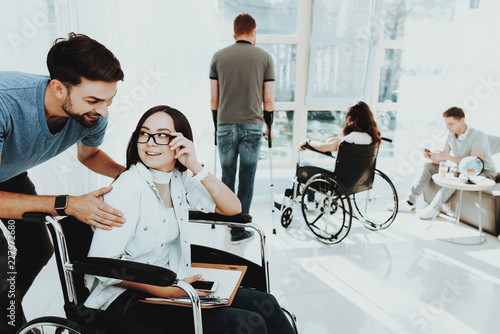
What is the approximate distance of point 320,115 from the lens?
13.4 feet

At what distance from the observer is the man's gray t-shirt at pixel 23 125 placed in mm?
1187

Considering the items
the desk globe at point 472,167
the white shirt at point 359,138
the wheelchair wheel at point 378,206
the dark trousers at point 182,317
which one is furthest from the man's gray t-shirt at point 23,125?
the desk globe at point 472,167

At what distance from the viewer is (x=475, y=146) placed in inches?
122

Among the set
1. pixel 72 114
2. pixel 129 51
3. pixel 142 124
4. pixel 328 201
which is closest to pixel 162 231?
pixel 142 124

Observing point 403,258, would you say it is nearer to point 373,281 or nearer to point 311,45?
point 373,281

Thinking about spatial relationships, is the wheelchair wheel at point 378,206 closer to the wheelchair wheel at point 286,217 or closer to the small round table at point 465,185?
the small round table at point 465,185

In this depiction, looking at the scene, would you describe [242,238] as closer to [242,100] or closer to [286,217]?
[286,217]

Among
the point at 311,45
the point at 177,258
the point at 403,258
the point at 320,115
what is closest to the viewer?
the point at 177,258

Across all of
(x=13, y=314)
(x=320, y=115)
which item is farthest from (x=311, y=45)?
(x=13, y=314)

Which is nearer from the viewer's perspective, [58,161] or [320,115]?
[58,161]

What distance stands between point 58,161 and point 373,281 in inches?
102

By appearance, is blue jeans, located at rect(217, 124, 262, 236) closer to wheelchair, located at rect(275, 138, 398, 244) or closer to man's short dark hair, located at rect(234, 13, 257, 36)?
wheelchair, located at rect(275, 138, 398, 244)

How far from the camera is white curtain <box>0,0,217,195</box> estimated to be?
280 cm

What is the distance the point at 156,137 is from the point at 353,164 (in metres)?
1.73
